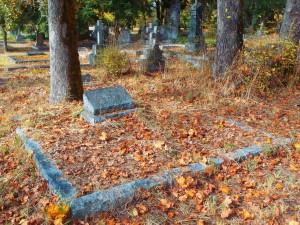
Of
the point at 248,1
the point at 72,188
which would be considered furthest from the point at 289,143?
the point at 248,1

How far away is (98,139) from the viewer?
165 inches

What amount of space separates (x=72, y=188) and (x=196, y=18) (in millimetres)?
12702

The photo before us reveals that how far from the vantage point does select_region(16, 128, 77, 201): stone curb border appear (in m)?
2.96

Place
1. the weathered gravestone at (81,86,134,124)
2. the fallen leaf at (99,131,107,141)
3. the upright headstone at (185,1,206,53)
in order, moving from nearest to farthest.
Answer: the fallen leaf at (99,131,107,141) → the weathered gravestone at (81,86,134,124) → the upright headstone at (185,1,206,53)

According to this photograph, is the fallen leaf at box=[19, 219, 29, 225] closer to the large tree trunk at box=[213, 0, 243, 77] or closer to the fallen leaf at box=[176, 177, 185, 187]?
the fallen leaf at box=[176, 177, 185, 187]

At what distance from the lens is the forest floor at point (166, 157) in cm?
290

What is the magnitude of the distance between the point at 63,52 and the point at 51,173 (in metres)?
2.93

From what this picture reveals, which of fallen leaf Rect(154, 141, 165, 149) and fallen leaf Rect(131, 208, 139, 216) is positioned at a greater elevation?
fallen leaf Rect(154, 141, 165, 149)

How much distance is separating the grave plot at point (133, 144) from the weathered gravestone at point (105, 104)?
0.45 feet

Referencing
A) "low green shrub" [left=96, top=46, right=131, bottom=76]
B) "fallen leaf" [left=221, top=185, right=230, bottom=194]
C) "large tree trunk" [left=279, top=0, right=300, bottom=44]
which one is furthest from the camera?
"low green shrub" [left=96, top=46, right=131, bottom=76]

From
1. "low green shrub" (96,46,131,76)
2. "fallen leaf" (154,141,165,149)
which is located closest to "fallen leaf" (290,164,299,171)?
"fallen leaf" (154,141,165,149)

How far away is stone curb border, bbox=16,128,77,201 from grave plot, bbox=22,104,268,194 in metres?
0.08

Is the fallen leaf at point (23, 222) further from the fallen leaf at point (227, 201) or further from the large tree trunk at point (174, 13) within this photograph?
the large tree trunk at point (174, 13)

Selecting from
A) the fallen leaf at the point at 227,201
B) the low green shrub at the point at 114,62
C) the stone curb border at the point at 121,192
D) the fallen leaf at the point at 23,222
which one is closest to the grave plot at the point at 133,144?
the stone curb border at the point at 121,192
